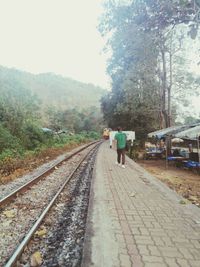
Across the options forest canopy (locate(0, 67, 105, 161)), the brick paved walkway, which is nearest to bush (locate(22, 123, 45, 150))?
forest canopy (locate(0, 67, 105, 161))

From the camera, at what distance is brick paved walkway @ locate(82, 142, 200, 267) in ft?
14.6

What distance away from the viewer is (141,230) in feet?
18.7

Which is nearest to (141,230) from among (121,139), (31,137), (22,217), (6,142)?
(22,217)

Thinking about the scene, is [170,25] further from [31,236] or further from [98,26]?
[31,236]

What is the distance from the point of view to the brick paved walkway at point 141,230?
14.6ft

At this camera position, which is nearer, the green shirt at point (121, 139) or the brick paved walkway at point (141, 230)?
the brick paved walkway at point (141, 230)

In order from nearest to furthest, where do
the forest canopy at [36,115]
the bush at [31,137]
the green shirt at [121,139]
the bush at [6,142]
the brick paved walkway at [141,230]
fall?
1. the brick paved walkway at [141,230]
2. the green shirt at [121,139]
3. the bush at [6,142]
4. the forest canopy at [36,115]
5. the bush at [31,137]

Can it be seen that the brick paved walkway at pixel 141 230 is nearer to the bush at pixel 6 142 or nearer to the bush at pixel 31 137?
the bush at pixel 6 142

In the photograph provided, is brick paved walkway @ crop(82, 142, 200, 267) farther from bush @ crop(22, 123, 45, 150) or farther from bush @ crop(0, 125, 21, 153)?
bush @ crop(22, 123, 45, 150)

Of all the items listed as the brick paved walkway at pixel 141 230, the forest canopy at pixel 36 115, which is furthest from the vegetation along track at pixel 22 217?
the forest canopy at pixel 36 115

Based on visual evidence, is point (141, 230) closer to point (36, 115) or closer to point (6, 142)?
point (6, 142)

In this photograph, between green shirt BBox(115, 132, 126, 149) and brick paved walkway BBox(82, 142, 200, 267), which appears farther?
green shirt BBox(115, 132, 126, 149)

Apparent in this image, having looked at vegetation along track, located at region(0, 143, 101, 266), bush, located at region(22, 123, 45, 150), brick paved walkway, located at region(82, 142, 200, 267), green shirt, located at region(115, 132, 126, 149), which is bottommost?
vegetation along track, located at region(0, 143, 101, 266)

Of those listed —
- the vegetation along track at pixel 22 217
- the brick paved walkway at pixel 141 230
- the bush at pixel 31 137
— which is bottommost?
the vegetation along track at pixel 22 217
